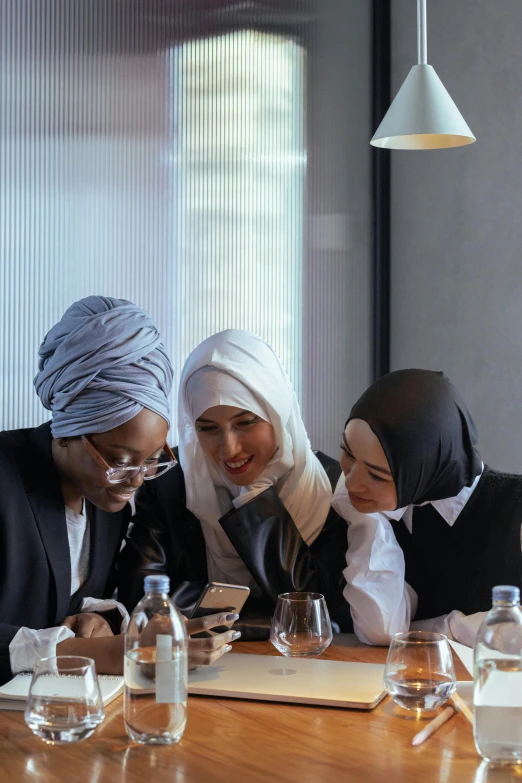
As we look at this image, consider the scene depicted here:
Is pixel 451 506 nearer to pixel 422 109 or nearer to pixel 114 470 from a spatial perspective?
pixel 114 470

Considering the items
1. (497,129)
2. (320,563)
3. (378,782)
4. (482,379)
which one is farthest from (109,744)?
(497,129)

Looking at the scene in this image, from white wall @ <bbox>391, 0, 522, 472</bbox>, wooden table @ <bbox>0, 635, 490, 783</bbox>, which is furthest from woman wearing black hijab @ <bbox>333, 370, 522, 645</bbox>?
white wall @ <bbox>391, 0, 522, 472</bbox>

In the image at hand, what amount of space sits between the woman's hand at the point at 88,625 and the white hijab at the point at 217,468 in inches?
16.8

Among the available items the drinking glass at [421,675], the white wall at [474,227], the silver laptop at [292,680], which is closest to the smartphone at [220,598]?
the silver laptop at [292,680]

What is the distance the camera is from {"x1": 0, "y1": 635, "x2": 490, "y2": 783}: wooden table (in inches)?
46.7

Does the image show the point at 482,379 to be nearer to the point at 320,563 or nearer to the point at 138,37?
the point at 320,563

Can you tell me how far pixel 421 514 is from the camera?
2.15m

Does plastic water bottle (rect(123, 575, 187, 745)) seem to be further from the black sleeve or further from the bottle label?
the black sleeve

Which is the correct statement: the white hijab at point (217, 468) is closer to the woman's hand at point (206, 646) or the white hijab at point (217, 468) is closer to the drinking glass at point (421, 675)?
the woman's hand at point (206, 646)

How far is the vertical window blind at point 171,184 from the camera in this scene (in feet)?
10.4

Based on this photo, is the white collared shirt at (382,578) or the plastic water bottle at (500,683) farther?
the white collared shirt at (382,578)

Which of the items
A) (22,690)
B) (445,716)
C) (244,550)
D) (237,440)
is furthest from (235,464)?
(445,716)

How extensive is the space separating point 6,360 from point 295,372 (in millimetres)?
1192

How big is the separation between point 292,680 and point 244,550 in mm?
617
